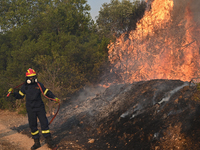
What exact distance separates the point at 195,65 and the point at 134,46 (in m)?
4.17

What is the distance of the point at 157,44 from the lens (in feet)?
35.6

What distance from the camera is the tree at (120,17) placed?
531 inches

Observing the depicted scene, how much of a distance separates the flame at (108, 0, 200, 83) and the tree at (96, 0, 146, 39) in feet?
4.13

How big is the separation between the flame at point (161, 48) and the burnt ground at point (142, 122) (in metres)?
2.41

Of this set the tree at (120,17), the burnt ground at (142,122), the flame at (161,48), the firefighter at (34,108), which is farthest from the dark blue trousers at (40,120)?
the tree at (120,17)

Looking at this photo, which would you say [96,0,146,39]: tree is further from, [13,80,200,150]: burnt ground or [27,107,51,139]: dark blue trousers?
[27,107,51,139]: dark blue trousers

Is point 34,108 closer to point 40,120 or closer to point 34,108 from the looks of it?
point 34,108

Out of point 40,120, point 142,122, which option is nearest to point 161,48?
point 142,122

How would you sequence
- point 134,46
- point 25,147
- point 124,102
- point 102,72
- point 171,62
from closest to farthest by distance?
point 25,147
point 124,102
point 171,62
point 134,46
point 102,72

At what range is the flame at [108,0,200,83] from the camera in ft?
31.1

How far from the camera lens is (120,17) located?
17.8m

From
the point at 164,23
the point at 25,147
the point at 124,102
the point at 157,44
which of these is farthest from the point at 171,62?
the point at 25,147

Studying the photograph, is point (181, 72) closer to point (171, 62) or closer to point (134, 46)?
point (171, 62)

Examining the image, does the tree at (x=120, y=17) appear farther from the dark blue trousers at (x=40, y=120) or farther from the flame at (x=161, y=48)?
the dark blue trousers at (x=40, y=120)
